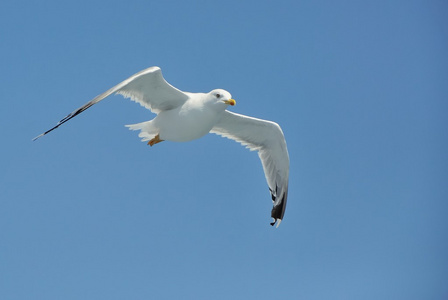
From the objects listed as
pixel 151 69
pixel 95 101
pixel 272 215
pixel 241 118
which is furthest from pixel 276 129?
pixel 95 101

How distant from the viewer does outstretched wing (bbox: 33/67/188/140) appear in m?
9.02

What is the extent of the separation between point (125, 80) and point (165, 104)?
105 centimetres

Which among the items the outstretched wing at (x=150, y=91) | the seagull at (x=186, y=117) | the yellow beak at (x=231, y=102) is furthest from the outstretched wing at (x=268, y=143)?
the yellow beak at (x=231, y=102)

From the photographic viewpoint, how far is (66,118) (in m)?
8.26

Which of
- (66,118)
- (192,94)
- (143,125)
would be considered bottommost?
(66,118)

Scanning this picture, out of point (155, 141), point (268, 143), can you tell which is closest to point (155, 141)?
point (155, 141)

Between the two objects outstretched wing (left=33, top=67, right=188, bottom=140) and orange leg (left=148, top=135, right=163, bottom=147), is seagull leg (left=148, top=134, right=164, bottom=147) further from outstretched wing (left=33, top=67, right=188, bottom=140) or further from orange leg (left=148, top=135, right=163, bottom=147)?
outstretched wing (left=33, top=67, right=188, bottom=140)

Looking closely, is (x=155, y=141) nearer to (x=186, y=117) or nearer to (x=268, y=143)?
(x=186, y=117)

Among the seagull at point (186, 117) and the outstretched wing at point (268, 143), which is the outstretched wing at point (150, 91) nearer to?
the seagull at point (186, 117)

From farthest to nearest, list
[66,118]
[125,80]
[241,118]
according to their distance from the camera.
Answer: [241,118], [125,80], [66,118]

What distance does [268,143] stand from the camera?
11.5m

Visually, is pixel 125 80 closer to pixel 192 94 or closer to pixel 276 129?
pixel 192 94

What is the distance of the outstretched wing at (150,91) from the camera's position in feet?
29.6

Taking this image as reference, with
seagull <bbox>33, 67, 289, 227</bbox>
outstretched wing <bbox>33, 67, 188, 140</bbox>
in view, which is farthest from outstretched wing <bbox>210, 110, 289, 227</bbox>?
outstretched wing <bbox>33, 67, 188, 140</bbox>
